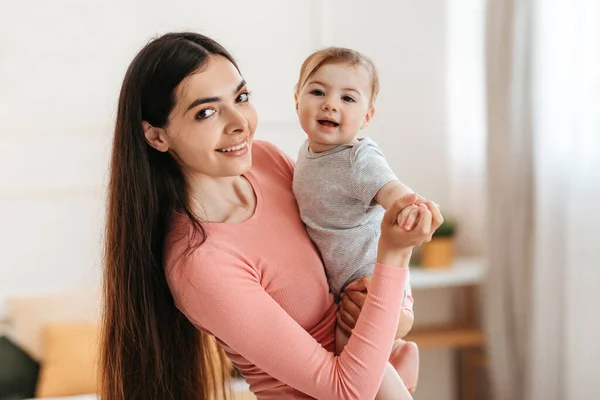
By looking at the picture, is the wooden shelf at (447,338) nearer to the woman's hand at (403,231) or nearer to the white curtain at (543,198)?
the white curtain at (543,198)

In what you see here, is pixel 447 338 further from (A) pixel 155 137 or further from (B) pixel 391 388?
(A) pixel 155 137

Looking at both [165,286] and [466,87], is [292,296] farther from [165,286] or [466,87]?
[466,87]

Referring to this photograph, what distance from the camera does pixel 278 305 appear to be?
1341 mm

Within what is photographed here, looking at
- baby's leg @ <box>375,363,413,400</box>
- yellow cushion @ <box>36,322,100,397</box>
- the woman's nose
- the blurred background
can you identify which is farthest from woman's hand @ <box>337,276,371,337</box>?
yellow cushion @ <box>36,322,100,397</box>

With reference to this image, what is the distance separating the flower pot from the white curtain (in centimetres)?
24

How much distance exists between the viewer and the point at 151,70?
1.34 m

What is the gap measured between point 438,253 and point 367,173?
7.73 feet

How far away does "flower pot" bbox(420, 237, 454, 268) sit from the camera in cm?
364

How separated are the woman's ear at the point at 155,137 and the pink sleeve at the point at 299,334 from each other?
0.68ft

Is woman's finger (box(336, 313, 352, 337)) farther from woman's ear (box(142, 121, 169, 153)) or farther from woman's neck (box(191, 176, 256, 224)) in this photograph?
woman's ear (box(142, 121, 169, 153))

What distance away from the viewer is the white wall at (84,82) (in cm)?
337

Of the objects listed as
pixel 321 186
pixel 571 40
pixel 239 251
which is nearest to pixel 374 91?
pixel 321 186

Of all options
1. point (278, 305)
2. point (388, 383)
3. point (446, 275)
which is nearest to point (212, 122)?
point (278, 305)

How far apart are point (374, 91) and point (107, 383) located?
→ 0.76 metres
